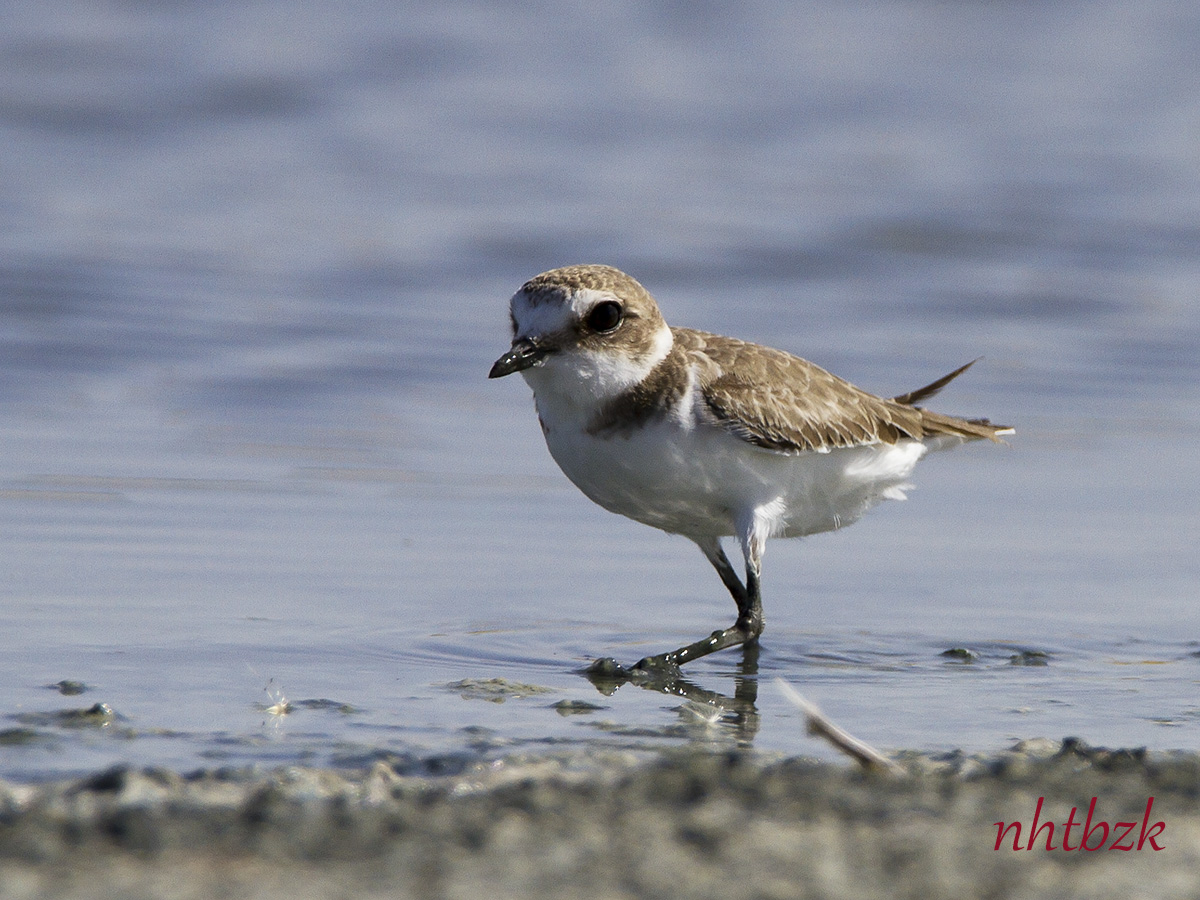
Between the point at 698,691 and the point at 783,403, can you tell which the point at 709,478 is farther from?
the point at 698,691

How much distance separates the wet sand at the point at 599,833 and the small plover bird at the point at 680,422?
1.59 meters

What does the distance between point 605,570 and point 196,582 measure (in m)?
1.56

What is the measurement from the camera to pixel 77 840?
3.07m

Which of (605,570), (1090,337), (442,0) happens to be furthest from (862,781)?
(442,0)

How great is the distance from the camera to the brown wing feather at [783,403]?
17.5 ft

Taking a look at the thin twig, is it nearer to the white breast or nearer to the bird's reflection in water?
the bird's reflection in water

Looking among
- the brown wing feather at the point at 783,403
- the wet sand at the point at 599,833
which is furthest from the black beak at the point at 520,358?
the wet sand at the point at 599,833

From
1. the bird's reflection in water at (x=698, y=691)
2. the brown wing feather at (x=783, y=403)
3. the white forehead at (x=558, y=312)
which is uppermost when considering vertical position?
the white forehead at (x=558, y=312)

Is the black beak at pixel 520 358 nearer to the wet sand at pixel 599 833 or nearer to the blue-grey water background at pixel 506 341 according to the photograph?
the blue-grey water background at pixel 506 341

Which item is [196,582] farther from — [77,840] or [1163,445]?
[1163,445]

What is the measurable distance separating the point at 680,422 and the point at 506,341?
6970mm

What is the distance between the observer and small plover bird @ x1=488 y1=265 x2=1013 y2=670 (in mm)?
5145

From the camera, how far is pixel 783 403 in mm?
5496

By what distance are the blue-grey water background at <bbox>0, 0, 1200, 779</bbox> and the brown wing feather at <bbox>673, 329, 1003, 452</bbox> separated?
0.69 meters
